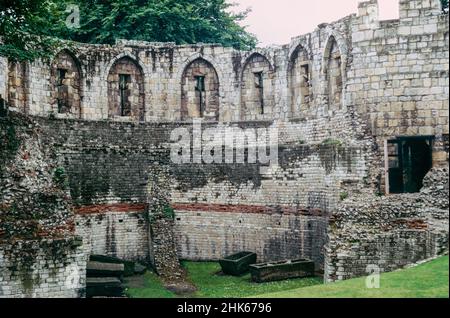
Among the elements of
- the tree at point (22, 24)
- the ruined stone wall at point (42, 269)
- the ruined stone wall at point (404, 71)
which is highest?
the tree at point (22, 24)

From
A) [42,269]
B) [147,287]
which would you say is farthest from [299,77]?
[42,269]

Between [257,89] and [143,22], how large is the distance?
8.92 m

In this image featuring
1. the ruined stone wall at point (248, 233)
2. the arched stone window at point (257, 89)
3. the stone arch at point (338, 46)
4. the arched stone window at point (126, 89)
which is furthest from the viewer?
the arched stone window at point (126, 89)

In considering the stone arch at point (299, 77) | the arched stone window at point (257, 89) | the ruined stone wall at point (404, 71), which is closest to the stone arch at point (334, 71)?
the stone arch at point (299, 77)

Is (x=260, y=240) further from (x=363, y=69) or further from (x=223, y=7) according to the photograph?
(x=223, y=7)

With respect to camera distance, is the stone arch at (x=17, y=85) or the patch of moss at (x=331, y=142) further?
the stone arch at (x=17, y=85)

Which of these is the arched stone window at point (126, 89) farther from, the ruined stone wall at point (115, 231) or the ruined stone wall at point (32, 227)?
the ruined stone wall at point (32, 227)

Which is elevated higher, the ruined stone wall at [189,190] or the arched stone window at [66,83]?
the arched stone window at [66,83]

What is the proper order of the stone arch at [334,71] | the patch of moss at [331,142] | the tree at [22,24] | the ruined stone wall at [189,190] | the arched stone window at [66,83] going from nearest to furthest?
the tree at [22,24] → the patch of moss at [331,142] → the stone arch at [334,71] → the ruined stone wall at [189,190] → the arched stone window at [66,83]

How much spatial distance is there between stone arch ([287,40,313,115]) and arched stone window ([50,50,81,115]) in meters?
8.32

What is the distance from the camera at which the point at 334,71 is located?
1988 cm

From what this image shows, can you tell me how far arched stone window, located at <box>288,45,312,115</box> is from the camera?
21453 mm

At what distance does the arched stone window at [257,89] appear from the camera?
2294 centimetres
